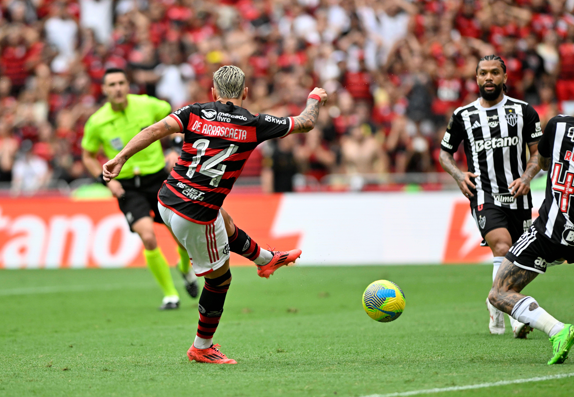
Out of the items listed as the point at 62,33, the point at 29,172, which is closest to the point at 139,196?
the point at 29,172

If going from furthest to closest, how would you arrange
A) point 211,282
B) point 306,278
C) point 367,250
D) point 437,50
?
point 437,50 → point 367,250 → point 306,278 → point 211,282

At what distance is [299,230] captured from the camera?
14867 mm

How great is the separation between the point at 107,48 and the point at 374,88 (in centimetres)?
811

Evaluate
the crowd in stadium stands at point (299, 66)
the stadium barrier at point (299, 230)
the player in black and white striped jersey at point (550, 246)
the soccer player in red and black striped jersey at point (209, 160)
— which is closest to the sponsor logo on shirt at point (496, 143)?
the player in black and white striped jersey at point (550, 246)

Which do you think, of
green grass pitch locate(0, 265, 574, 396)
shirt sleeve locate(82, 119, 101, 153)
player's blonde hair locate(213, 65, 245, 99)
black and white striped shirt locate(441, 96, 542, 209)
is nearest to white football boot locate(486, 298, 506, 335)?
green grass pitch locate(0, 265, 574, 396)

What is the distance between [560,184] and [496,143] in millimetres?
1661

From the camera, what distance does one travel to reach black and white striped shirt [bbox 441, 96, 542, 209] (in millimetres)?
7258

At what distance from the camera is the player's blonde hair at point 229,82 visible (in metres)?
5.85

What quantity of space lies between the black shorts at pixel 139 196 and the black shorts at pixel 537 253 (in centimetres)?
518

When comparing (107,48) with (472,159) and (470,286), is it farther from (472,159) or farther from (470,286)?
(472,159)

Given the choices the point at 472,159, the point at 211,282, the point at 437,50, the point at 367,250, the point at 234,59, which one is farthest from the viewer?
the point at 234,59

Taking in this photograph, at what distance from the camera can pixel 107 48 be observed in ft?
70.7

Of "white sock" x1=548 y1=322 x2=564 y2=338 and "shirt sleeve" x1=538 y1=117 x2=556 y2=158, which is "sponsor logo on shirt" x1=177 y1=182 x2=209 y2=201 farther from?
"white sock" x1=548 y1=322 x2=564 y2=338

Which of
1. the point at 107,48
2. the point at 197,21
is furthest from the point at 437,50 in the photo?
the point at 107,48
